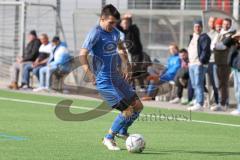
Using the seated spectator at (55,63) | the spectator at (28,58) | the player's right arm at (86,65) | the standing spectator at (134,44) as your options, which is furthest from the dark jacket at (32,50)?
the player's right arm at (86,65)

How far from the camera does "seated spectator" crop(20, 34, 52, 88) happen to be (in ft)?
77.3

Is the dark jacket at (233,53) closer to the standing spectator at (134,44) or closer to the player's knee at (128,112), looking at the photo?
the standing spectator at (134,44)

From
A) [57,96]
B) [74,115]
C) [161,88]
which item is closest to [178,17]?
[161,88]

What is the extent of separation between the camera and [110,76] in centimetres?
1145

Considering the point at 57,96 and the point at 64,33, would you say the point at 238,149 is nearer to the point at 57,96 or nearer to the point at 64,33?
the point at 57,96

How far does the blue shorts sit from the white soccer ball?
57 cm

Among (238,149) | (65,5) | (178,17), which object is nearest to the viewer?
(238,149)

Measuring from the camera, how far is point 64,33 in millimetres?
25453

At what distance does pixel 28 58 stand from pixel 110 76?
1289 centimetres

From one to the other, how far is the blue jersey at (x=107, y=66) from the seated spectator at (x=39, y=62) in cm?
1213

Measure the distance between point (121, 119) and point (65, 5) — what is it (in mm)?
14449

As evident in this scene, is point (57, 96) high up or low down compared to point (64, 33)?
down

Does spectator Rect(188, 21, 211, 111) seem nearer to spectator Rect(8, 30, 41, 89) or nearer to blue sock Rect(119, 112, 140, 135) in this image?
spectator Rect(8, 30, 41, 89)

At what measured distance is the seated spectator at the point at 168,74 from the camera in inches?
827
